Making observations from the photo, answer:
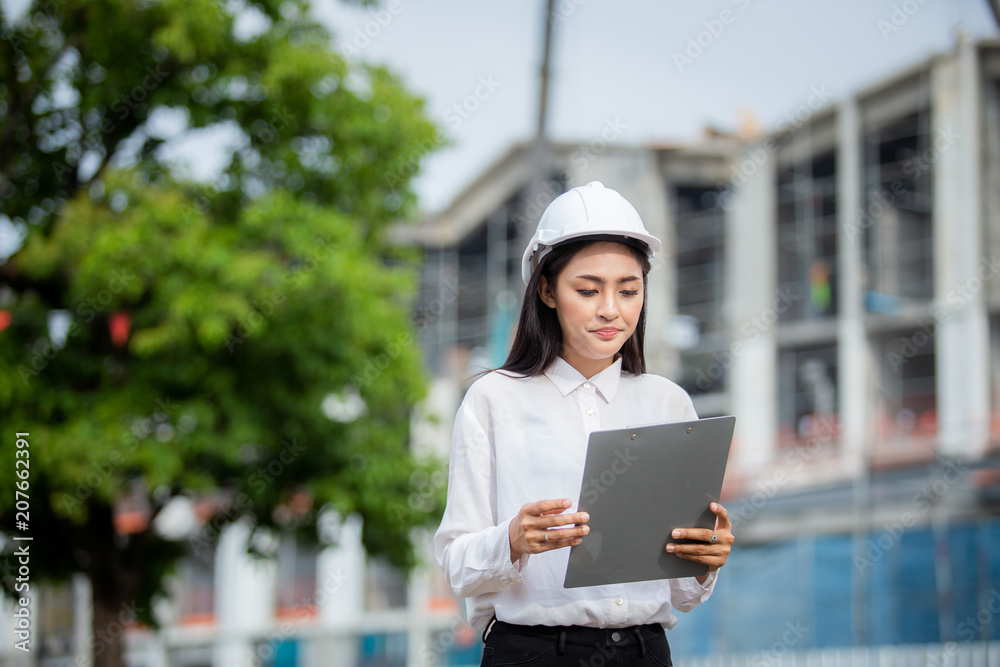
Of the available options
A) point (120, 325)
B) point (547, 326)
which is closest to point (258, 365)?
point (120, 325)

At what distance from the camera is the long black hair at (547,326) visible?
7.75 ft

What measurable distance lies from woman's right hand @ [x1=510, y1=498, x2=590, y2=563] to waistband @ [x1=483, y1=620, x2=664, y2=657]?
0.88 ft

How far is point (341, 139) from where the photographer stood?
9492 mm

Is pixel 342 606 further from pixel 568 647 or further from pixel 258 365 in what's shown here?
pixel 568 647

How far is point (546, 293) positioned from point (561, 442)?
373 millimetres

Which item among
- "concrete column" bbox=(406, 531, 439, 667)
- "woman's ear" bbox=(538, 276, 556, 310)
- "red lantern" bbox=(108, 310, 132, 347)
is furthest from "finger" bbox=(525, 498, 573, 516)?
"concrete column" bbox=(406, 531, 439, 667)

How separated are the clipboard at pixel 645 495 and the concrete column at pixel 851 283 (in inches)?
817

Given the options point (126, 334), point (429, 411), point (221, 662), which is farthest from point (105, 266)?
point (221, 662)

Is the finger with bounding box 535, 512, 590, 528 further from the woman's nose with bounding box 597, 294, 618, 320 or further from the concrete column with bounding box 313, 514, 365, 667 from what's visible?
the concrete column with bounding box 313, 514, 365, 667

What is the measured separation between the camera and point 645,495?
2092 millimetres

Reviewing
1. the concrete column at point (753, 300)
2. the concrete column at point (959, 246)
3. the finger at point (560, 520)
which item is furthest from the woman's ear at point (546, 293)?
the concrete column at point (753, 300)

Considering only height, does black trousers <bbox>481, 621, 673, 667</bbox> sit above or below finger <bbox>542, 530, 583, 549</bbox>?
below

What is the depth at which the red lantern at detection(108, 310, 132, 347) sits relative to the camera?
29.2 feet

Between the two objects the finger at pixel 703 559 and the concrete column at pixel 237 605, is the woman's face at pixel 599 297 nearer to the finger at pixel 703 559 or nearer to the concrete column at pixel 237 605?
the finger at pixel 703 559
